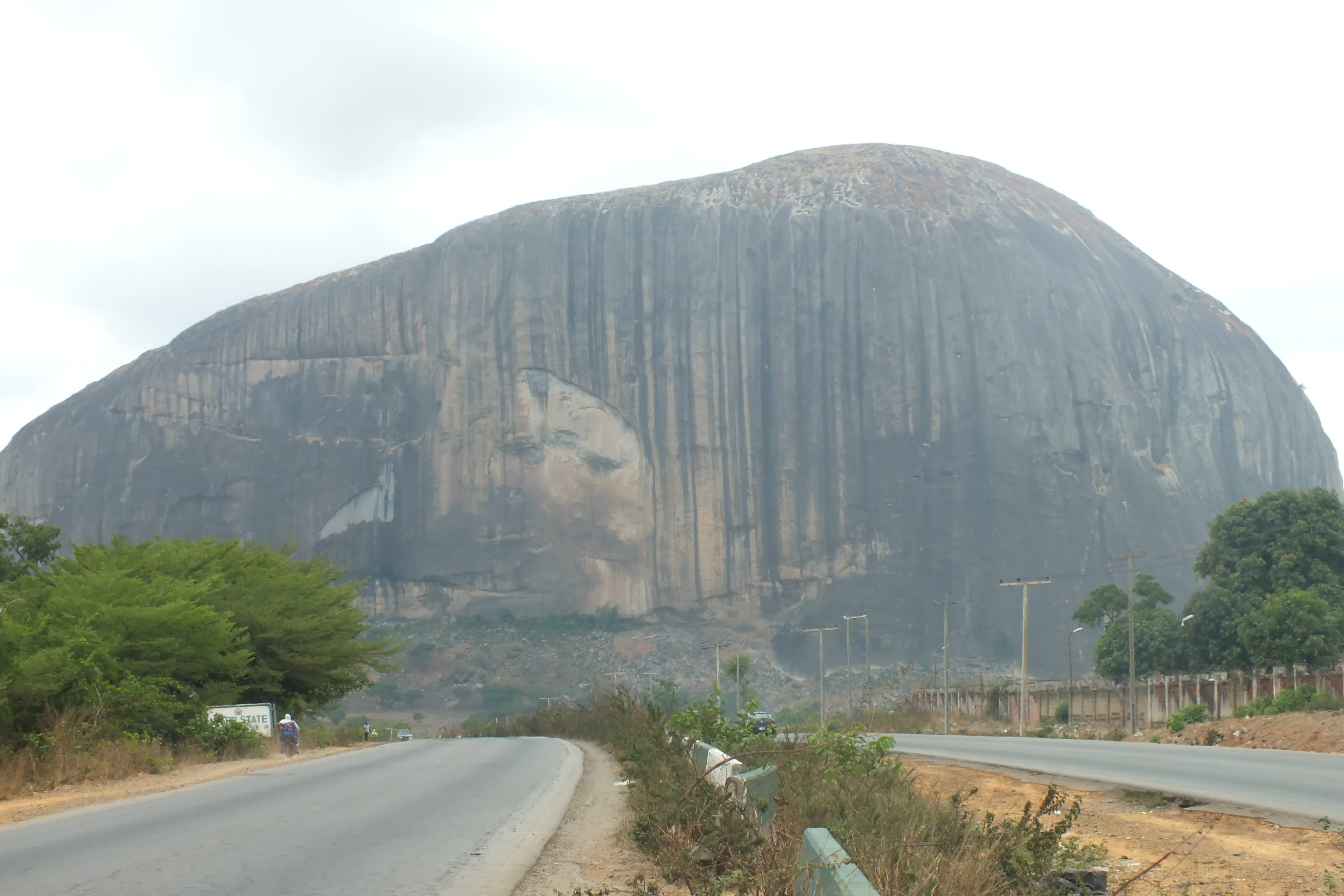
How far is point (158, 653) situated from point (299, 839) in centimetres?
1469

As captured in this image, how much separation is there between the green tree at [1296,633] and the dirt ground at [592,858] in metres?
34.4

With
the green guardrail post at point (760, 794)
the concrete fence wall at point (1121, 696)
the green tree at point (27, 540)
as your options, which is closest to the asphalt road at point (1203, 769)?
the green guardrail post at point (760, 794)

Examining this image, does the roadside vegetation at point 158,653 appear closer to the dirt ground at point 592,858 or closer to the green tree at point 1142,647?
the dirt ground at point 592,858

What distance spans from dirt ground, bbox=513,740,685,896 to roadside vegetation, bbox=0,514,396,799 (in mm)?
7170

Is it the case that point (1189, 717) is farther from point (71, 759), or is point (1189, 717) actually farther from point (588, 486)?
point (588, 486)

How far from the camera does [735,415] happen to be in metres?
105

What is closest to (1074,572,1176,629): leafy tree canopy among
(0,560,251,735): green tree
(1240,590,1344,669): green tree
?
(1240,590,1344,669): green tree

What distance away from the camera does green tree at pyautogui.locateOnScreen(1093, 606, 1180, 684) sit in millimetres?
52750

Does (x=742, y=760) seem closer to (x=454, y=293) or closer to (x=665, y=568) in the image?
(x=665, y=568)

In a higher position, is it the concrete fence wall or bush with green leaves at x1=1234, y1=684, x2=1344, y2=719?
bush with green leaves at x1=1234, y1=684, x2=1344, y2=719

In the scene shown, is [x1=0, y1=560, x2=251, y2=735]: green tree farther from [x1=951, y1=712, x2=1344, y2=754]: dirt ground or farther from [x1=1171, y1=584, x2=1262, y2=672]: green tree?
[x1=1171, y1=584, x2=1262, y2=672]: green tree

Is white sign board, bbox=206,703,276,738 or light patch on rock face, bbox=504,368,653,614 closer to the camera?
white sign board, bbox=206,703,276,738

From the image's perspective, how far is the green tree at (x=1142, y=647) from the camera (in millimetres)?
52750

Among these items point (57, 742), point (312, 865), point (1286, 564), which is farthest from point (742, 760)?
point (1286, 564)
